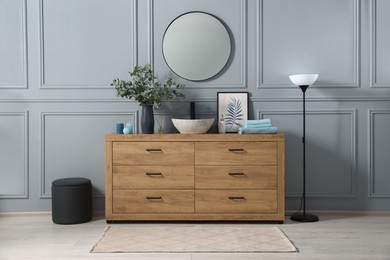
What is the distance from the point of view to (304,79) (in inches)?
144

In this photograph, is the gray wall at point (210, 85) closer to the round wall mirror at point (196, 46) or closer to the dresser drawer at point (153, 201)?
the round wall mirror at point (196, 46)

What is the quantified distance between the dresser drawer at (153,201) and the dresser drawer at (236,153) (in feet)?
1.00

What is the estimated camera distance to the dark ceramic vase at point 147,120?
12.3 feet

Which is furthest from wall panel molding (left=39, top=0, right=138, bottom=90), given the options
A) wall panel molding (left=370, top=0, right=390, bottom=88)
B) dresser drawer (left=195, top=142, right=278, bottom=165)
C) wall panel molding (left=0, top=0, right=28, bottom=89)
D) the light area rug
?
wall panel molding (left=370, top=0, right=390, bottom=88)

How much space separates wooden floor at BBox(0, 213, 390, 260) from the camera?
278 centimetres

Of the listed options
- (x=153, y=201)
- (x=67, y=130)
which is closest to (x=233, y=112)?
(x=153, y=201)

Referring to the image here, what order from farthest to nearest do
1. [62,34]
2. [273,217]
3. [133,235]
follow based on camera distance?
1. [62,34]
2. [273,217]
3. [133,235]

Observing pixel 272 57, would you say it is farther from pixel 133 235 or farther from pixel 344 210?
pixel 133 235

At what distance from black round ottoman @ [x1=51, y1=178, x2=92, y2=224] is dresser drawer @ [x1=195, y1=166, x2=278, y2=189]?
3.07 ft

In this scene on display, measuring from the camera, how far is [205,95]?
4008 millimetres

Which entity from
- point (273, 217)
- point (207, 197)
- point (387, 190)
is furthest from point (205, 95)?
point (387, 190)

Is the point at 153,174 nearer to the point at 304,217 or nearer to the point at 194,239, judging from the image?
the point at 194,239

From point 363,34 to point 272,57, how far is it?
0.81m

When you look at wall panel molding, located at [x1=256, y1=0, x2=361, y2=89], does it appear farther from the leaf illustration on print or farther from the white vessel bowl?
the white vessel bowl
